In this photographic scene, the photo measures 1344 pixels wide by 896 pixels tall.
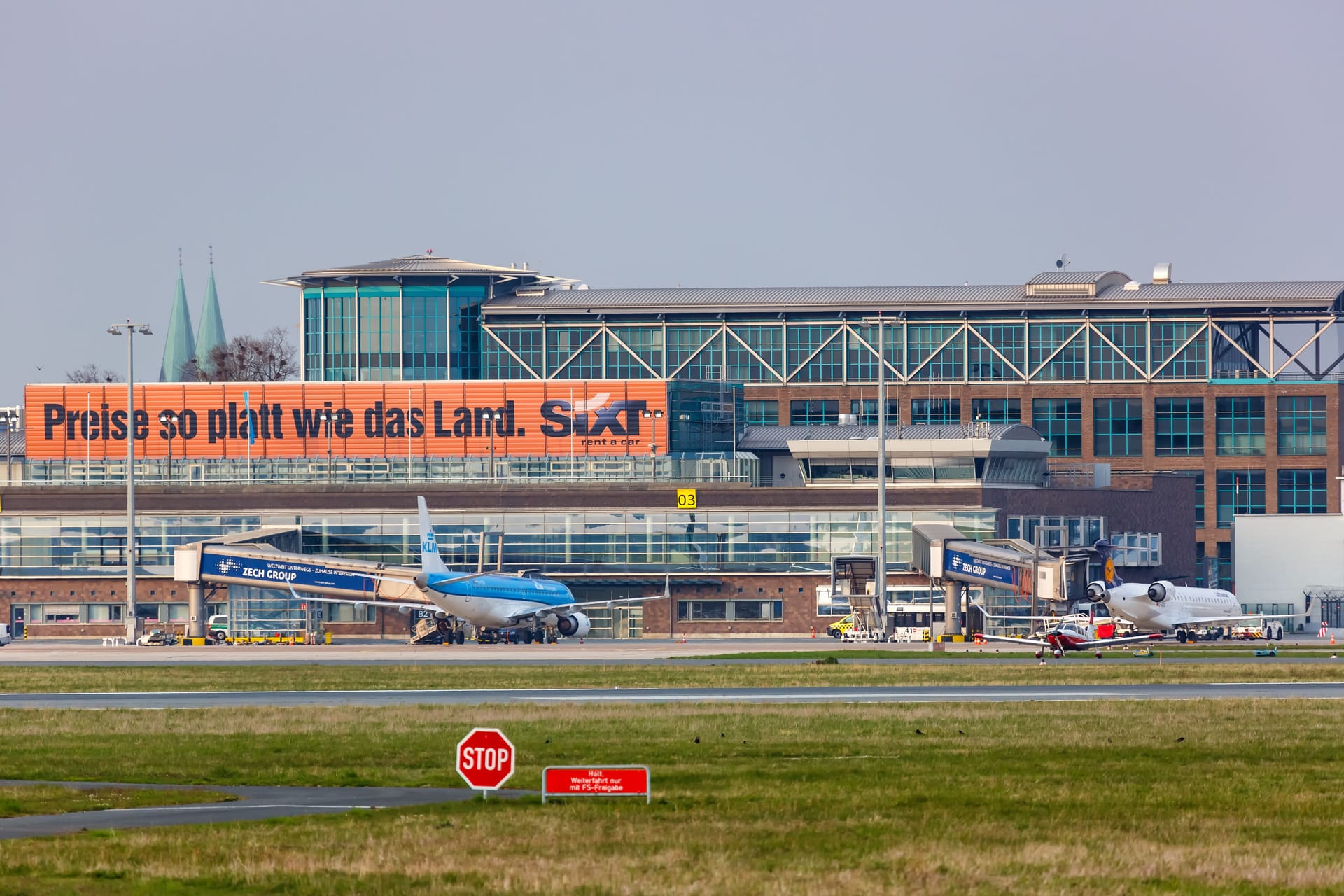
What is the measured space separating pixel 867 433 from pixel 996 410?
90.2 feet

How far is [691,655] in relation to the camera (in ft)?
277

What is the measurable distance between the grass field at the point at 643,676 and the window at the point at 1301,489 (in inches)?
3435

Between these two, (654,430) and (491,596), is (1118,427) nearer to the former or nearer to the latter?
(654,430)

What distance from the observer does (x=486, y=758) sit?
29016 mm

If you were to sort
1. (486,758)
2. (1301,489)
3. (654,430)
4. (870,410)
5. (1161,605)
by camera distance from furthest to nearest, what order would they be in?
(870,410) → (1301,489) → (654,430) → (1161,605) → (486,758)

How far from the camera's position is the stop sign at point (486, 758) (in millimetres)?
28922

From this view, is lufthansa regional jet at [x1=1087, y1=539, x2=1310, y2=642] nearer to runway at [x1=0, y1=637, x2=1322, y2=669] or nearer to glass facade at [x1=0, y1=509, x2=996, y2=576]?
runway at [x1=0, y1=637, x2=1322, y2=669]

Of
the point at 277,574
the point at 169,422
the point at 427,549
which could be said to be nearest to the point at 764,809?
the point at 427,549

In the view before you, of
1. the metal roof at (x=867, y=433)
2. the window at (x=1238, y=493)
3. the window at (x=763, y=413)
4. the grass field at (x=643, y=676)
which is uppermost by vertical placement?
the window at (x=763, y=413)

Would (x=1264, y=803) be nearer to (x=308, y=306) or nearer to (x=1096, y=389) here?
(x=1096, y=389)

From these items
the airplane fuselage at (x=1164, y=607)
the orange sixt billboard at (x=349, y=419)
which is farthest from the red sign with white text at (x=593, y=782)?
the orange sixt billboard at (x=349, y=419)

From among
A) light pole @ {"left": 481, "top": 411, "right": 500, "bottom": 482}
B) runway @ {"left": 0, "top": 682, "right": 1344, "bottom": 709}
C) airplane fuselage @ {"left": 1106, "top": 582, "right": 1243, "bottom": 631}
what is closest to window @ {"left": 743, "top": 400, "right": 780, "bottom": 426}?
light pole @ {"left": 481, "top": 411, "right": 500, "bottom": 482}

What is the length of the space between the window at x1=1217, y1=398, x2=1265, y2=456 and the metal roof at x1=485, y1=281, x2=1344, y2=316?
27.3 feet

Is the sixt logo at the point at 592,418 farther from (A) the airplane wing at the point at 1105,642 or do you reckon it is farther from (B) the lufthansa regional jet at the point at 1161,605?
(A) the airplane wing at the point at 1105,642
